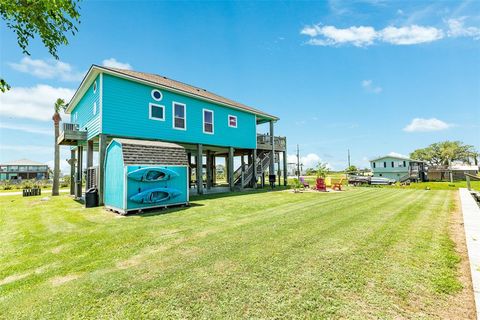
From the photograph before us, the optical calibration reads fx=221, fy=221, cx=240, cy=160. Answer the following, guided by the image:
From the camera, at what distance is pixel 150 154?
9805 mm

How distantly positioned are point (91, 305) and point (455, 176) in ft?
206

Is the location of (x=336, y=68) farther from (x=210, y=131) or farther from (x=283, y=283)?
(x=283, y=283)

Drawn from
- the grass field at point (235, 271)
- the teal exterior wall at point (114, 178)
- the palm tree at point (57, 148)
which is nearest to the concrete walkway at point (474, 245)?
the grass field at point (235, 271)

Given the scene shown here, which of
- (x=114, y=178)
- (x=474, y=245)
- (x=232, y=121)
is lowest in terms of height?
(x=474, y=245)

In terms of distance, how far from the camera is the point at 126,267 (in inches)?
152

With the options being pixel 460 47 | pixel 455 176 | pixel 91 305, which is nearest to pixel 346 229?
pixel 91 305

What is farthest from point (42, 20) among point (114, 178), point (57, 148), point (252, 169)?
point (57, 148)

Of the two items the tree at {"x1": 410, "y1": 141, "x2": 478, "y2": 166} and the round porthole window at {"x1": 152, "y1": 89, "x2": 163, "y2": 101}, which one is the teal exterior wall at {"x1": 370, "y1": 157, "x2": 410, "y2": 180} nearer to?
the tree at {"x1": 410, "y1": 141, "x2": 478, "y2": 166}

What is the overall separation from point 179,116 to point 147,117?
217 cm

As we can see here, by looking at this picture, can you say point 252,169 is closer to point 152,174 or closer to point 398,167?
point 152,174

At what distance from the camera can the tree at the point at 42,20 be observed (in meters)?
4.54

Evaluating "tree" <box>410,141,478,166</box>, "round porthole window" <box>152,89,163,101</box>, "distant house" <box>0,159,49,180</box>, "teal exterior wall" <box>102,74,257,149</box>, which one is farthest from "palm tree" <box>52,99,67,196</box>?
"tree" <box>410,141,478,166</box>

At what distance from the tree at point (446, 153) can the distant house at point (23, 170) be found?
108813mm

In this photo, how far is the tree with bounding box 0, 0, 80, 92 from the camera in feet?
14.9
